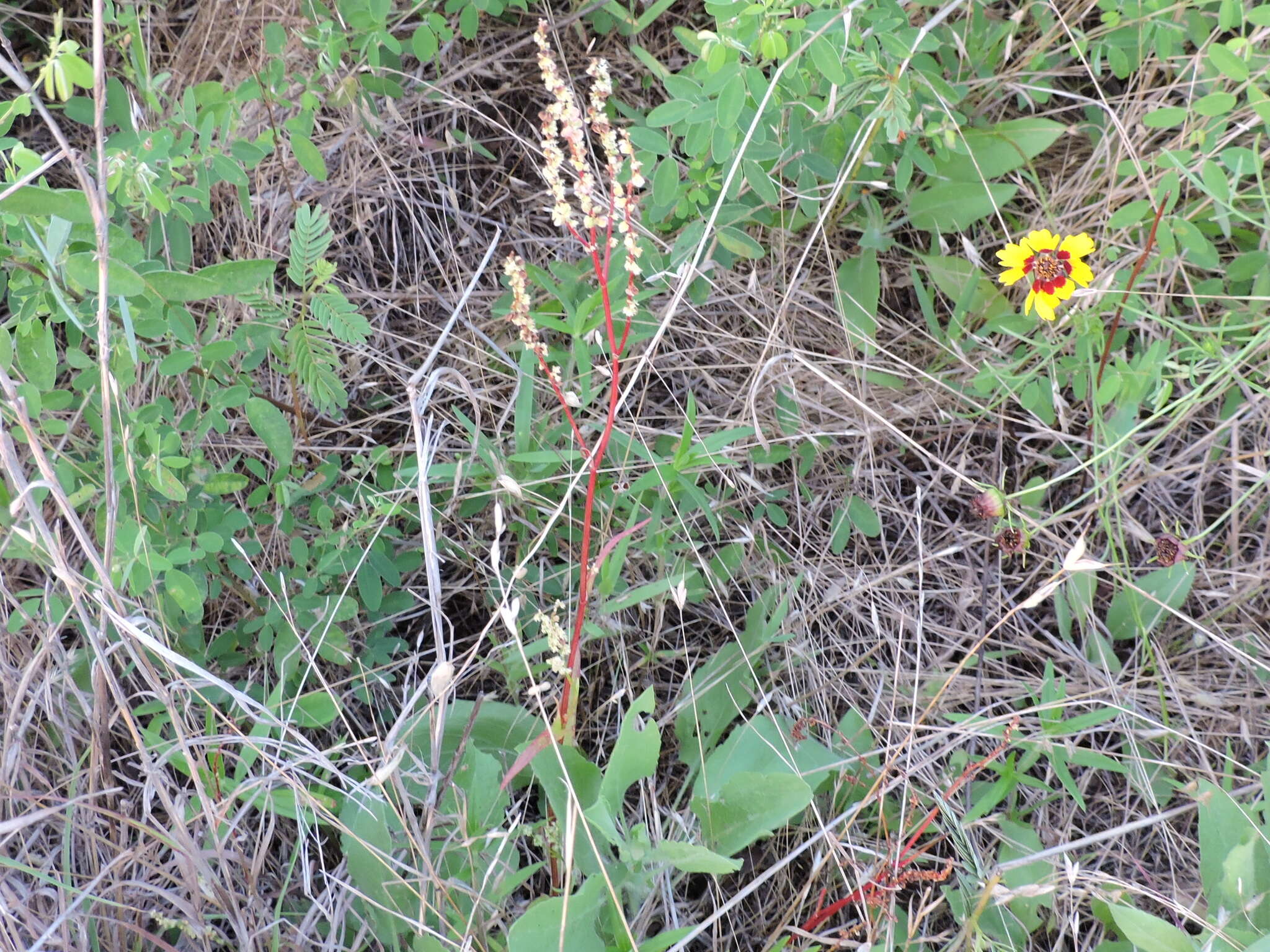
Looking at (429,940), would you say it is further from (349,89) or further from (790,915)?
(349,89)

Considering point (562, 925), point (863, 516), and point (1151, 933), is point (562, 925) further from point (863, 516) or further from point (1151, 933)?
point (863, 516)

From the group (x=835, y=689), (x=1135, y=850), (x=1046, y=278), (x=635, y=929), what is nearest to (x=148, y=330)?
(x=635, y=929)

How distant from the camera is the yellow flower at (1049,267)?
70.5 inches

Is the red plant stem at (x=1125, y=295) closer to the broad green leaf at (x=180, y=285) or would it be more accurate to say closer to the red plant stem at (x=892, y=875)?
the red plant stem at (x=892, y=875)

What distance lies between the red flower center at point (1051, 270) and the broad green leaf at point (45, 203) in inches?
60.1

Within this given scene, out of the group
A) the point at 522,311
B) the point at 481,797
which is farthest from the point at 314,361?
the point at 481,797

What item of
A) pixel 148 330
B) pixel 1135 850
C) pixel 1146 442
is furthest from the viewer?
pixel 1146 442

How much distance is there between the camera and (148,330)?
1.53 meters

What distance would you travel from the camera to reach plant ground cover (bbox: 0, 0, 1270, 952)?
4.83ft

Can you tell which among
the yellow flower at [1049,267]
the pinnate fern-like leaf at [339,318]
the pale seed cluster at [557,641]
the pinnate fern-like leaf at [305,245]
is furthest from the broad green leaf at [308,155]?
the yellow flower at [1049,267]

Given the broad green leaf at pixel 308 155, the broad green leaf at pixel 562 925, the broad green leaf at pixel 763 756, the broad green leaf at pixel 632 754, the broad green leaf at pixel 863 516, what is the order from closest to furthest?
the broad green leaf at pixel 562 925, the broad green leaf at pixel 632 754, the broad green leaf at pixel 763 756, the broad green leaf at pixel 308 155, the broad green leaf at pixel 863 516

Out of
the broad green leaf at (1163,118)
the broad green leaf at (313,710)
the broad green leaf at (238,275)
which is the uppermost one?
the broad green leaf at (238,275)

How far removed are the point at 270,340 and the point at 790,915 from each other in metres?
1.31

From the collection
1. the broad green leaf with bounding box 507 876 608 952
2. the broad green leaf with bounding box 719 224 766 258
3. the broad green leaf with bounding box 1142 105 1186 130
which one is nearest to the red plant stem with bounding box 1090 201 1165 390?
the broad green leaf with bounding box 1142 105 1186 130
